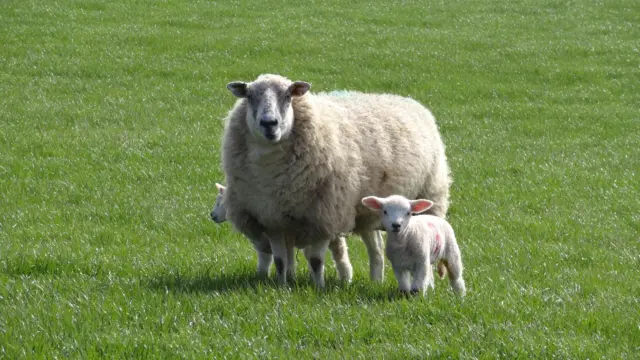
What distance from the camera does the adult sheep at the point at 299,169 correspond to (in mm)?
7676

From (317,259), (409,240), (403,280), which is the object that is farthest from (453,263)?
(317,259)

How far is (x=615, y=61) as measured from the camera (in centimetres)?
2350

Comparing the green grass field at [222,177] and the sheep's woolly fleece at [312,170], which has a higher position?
the sheep's woolly fleece at [312,170]

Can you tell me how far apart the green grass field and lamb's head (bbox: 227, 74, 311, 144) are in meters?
1.16

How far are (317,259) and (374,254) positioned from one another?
1.06m

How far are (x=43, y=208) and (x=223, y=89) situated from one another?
9.22 m

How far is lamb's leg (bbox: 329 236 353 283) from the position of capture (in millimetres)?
8609

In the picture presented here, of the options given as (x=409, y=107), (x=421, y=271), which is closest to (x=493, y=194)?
Result: (x=409, y=107)

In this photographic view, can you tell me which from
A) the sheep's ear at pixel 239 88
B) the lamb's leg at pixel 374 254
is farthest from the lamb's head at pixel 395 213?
the lamb's leg at pixel 374 254

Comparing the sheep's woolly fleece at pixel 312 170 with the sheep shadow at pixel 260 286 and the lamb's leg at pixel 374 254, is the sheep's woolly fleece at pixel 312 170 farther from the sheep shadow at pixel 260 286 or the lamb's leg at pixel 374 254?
the sheep shadow at pixel 260 286

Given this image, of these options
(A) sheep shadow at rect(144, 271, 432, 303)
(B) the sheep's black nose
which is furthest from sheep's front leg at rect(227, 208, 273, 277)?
(B) the sheep's black nose

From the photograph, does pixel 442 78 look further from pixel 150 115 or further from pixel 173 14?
pixel 173 14

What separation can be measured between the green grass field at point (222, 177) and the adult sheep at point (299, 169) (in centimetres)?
50

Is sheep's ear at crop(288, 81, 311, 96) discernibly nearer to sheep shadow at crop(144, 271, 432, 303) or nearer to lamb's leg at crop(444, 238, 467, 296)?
sheep shadow at crop(144, 271, 432, 303)
